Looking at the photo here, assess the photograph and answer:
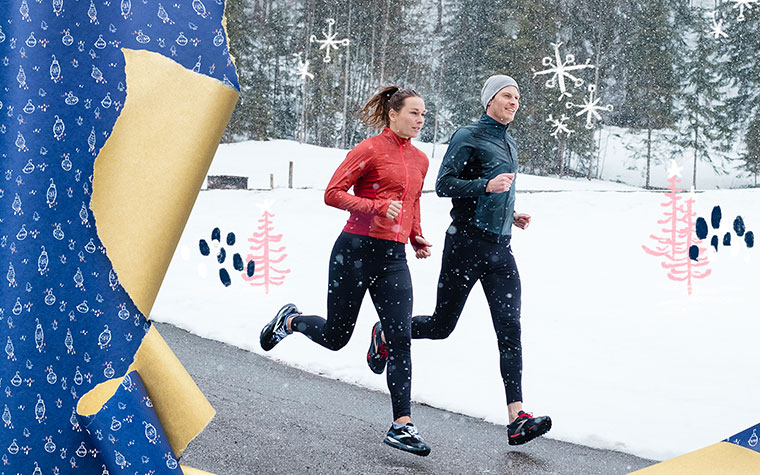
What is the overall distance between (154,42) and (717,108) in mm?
38872

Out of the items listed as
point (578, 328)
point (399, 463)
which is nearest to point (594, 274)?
point (578, 328)

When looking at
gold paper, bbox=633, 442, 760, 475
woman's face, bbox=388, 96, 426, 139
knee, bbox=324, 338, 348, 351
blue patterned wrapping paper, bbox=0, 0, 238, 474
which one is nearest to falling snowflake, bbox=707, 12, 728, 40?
woman's face, bbox=388, 96, 426, 139

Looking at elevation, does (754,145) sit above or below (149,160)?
above

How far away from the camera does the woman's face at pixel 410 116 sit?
333 cm

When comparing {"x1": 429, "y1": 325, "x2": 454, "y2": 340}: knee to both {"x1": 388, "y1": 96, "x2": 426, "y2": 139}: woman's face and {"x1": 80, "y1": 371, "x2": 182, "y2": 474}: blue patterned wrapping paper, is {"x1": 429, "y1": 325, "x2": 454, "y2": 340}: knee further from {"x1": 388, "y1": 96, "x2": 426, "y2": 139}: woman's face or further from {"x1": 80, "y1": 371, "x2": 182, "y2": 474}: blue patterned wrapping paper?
{"x1": 80, "y1": 371, "x2": 182, "y2": 474}: blue patterned wrapping paper

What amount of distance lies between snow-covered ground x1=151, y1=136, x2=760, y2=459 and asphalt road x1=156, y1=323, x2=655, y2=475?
0.28 m

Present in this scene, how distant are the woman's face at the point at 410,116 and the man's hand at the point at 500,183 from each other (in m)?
0.40

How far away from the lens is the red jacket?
3.31 metres

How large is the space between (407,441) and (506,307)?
2.59 feet

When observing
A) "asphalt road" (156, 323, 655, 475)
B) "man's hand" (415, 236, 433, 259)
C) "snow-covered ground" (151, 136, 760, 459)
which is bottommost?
"snow-covered ground" (151, 136, 760, 459)

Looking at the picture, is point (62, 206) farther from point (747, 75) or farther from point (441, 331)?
point (747, 75)

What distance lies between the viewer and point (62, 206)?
1424 millimetres

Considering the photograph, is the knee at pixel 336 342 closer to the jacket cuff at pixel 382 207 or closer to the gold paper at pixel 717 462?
the jacket cuff at pixel 382 207

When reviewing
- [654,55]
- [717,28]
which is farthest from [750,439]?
[654,55]
